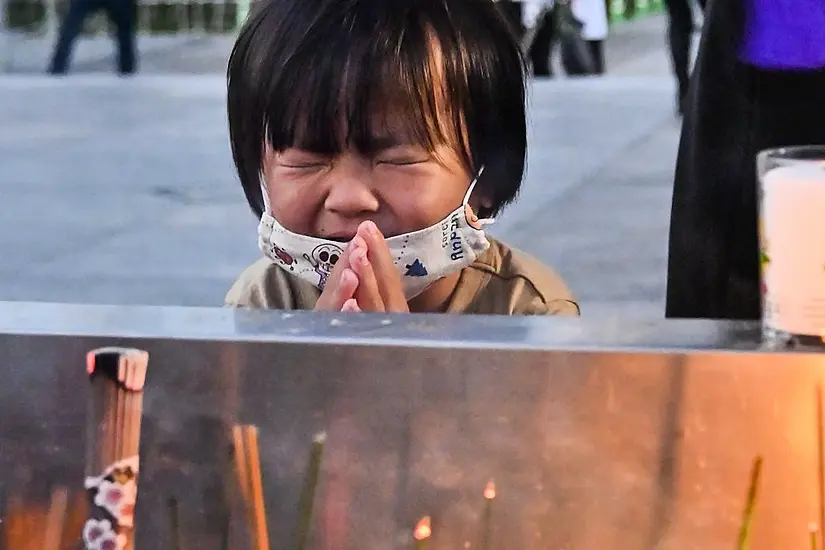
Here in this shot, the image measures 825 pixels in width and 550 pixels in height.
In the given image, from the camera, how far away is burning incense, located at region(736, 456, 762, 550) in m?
0.55

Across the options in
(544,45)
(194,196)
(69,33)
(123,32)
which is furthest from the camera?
(69,33)

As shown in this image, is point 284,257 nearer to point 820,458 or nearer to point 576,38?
point 820,458

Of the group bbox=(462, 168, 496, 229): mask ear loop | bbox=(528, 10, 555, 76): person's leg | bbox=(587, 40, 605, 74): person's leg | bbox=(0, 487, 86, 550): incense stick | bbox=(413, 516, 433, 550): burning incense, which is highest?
bbox=(413, 516, 433, 550): burning incense

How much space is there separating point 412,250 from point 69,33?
593 centimetres

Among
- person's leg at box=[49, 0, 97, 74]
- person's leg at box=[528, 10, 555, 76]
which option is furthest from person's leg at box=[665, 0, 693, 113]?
person's leg at box=[49, 0, 97, 74]

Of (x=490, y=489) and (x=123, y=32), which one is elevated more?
(x=490, y=489)

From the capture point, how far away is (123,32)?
6188 millimetres

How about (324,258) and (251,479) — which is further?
(324,258)

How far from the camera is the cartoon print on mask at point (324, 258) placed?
104 centimetres

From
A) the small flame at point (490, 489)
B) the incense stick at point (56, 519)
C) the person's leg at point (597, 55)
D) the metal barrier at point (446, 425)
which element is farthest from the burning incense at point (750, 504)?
the person's leg at point (597, 55)

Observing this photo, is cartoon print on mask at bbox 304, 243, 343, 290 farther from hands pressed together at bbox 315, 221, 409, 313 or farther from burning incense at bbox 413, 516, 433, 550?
burning incense at bbox 413, 516, 433, 550

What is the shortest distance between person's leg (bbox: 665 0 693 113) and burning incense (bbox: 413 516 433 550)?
8.22 feet

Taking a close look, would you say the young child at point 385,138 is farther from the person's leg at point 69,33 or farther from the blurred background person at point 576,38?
the person's leg at point 69,33

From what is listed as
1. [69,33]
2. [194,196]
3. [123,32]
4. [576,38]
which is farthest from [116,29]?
[194,196]
